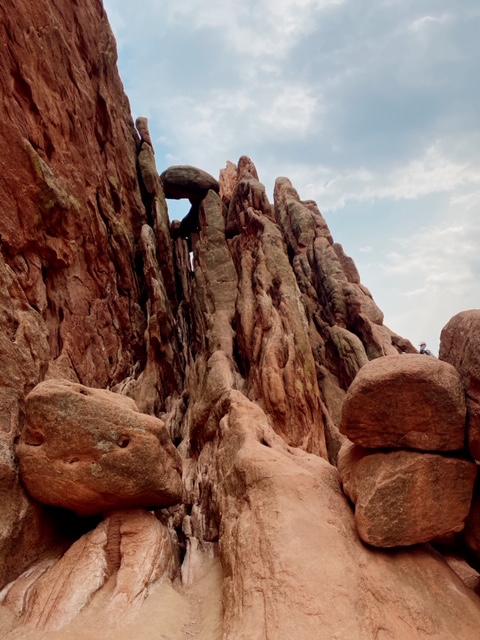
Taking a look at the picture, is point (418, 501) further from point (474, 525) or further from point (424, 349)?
point (424, 349)

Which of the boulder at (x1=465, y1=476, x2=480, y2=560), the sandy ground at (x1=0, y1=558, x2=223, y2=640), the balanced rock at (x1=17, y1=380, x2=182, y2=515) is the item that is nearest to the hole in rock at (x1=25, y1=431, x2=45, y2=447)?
the balanced rock at (x1=17, y1=380, x2=182, y2=515)

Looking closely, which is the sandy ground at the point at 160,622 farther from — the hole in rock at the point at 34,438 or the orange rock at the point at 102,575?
the hole in rock at the point at 34,438

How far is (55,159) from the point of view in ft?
53.1

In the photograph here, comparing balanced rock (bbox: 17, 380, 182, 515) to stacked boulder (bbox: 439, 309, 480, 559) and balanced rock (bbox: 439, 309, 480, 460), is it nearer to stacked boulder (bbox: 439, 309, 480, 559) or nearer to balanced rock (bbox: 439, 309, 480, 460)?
stacked boulder (bbox: 439, 309, 480, 559)

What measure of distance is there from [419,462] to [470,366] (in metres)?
2.11

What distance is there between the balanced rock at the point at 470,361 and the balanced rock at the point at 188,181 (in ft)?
83.8

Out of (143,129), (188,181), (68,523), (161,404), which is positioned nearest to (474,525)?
(68,523)

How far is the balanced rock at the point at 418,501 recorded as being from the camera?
722 cm

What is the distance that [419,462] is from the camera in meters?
7.30

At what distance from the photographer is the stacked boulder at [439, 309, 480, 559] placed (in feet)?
22.4

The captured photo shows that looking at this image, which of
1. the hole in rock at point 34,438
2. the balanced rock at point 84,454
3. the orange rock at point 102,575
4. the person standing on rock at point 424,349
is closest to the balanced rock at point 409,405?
the balanced rock at point 84,454

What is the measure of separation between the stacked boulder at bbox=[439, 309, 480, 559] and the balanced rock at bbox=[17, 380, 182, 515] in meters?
7.11

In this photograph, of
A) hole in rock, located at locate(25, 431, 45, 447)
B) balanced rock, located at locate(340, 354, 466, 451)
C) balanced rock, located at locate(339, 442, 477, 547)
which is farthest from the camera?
hole in rock, located at locate(25, 431, 45, 447)

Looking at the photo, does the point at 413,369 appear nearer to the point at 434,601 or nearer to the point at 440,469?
the point at 440,469
